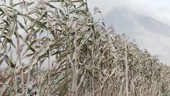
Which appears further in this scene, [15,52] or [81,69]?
[81,69]

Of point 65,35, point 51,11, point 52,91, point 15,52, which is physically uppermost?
point 51,11

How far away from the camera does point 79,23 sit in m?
4.20

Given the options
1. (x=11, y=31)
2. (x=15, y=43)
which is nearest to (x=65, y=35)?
(x=15, y=43)

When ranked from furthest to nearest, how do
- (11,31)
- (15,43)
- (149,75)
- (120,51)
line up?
(149,75), (120,51), (15,43), (11,31)

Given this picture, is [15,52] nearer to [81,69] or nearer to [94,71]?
[81,69]

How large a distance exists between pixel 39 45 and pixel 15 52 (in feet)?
1.35

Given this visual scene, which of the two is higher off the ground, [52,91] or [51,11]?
[51,11]

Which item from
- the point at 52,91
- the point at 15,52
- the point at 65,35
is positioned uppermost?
the point at 65,35

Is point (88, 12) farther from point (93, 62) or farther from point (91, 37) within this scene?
point (93, 62)

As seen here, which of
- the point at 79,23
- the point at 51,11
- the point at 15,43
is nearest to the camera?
the point at 15,43

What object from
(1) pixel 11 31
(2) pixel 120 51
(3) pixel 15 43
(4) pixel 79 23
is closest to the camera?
(1) pixel 11 31

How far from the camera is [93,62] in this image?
428cm

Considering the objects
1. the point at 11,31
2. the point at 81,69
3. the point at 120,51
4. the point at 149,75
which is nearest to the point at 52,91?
the point at 81,69

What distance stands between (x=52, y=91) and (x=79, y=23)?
0.84m
